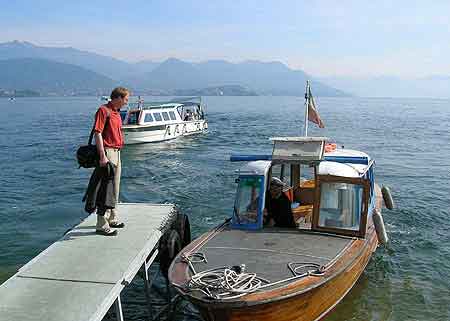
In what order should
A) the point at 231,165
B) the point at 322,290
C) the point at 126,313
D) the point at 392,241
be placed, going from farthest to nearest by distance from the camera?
1. the point at 231,165
2. the point at 392,241
3. the point at 126,313
4. the point at 322,290

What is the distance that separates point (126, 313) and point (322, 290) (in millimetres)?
4051

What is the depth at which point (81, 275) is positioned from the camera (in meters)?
7.34

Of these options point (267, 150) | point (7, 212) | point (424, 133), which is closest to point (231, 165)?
point (267, 150)

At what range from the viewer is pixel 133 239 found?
8773 mm

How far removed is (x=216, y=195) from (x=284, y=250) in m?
10.8

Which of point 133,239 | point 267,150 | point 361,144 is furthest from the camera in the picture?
point 361,144

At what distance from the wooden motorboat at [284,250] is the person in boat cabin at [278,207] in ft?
0.41

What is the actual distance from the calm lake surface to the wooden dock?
1.82 metres

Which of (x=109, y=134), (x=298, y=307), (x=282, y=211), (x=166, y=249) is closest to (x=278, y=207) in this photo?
(x=282, y=211)

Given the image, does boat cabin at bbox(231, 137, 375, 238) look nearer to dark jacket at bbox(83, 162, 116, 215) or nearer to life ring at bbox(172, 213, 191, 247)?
life ring at bbox(172, 213, 191, 247)

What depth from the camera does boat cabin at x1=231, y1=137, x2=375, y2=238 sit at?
9484 mm

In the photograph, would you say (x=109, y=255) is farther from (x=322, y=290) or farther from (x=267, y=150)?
(x=267, y=150)

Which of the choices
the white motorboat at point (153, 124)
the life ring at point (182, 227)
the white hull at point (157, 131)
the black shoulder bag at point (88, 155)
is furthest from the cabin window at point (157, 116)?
the black shoulder bag at point (88, 155)

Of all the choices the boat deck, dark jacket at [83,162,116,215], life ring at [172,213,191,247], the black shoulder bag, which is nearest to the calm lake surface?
life ring at [172,213,191,247]
